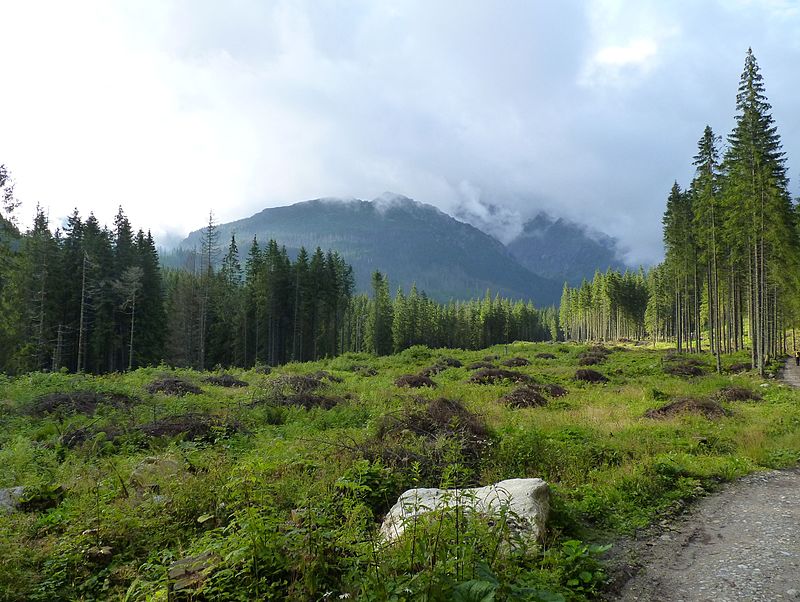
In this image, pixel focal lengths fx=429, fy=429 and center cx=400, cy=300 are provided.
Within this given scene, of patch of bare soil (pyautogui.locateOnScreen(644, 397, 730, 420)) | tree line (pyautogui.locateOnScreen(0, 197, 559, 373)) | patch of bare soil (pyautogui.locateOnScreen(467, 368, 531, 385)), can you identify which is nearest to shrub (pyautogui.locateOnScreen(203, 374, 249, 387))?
tree line (pyautogui.locateOnScreen(0, 197, 559, 373))

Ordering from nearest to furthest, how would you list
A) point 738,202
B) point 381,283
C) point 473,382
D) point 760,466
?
1. point 760,466
2. point 473,382
3. point 738,202
4. point 381,283

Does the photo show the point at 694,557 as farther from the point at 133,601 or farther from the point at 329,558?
the point at 133,601

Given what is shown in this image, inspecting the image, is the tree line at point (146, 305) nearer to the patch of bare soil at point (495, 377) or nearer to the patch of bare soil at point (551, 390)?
the patch of bare soil at point (495, 377)

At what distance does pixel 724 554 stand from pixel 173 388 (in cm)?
2000

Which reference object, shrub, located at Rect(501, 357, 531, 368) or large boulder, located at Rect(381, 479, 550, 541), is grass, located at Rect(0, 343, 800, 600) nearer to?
large boulder, located at Rect(381, 479, 550, 541)

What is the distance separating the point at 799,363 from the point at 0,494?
43.0 m

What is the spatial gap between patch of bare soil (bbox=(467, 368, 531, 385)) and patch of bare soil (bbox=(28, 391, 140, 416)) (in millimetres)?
15895

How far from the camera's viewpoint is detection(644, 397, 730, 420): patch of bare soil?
13984 millimetres

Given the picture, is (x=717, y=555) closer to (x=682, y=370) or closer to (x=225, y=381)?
(x=225, y=381)

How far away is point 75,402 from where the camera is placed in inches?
559

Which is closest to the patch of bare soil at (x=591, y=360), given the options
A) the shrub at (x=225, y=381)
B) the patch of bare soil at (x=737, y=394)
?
the patch of bare soil at (x=737, y=394)

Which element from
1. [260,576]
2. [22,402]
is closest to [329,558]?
[260,576]

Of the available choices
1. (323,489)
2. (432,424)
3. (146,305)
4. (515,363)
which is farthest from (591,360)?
(146,305)

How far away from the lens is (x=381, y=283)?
78938mm
